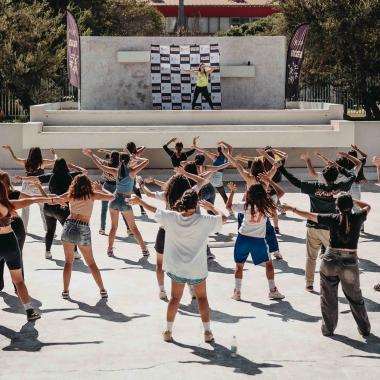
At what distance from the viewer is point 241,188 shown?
19094mm

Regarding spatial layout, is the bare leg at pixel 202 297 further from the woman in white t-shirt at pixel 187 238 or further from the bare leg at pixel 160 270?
the bare leg at pixel 160 270

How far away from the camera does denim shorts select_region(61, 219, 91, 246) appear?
8844 millimetres

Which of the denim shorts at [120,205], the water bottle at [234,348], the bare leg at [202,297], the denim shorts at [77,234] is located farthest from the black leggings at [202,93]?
the water bottle at [234,348]

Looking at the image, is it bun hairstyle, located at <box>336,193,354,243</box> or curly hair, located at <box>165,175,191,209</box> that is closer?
bun hairstyle, located at <box>336,193,354,243</box>

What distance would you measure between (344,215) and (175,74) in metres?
15.5

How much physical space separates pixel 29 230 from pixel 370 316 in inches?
275

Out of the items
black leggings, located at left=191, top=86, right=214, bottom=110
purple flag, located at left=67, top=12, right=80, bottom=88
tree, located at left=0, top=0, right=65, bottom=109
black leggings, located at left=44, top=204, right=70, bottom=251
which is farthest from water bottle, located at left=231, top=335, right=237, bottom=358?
tree, located at left=0, top=0, right=65, bottom=109

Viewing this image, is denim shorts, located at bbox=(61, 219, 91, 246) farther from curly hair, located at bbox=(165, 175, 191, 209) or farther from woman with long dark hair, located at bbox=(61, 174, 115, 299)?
curly hair, located at bbox=(165, 175, 191, 209)

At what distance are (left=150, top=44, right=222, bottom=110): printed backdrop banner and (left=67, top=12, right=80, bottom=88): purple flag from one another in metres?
2.04

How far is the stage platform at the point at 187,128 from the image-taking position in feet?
65.3

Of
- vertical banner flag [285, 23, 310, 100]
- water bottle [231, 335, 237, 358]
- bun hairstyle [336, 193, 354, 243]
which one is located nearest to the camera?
water bottle [231, 335, 237, 358]

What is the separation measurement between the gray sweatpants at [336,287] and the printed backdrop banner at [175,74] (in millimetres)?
15200

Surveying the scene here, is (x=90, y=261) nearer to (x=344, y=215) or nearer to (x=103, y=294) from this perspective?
(x=103, y=294)

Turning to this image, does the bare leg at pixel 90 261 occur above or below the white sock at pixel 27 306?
above
